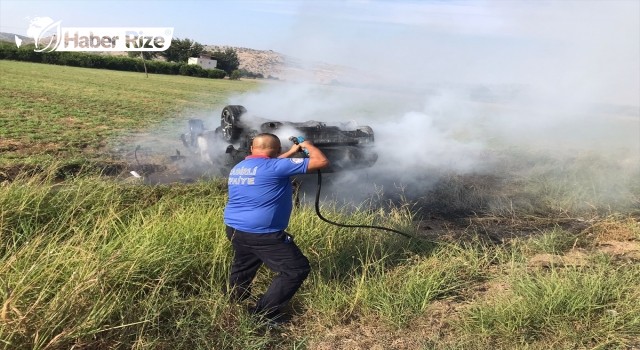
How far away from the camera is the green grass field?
2.73 metres

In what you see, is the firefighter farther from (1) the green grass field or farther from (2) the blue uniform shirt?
(1) the green grass field

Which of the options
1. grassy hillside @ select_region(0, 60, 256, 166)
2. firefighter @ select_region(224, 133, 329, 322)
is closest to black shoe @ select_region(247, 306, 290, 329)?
firefighter @ select_region(224, 133, 329, 322)

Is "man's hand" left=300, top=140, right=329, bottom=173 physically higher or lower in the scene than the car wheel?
higher

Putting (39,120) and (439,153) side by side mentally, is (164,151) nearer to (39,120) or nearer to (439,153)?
(39,120)

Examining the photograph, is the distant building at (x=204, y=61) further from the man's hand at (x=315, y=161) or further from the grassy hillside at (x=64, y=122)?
the man's hand at (x=315, y=161)

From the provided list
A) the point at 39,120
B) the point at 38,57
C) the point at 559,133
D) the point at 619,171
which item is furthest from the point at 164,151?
the point at 38,57

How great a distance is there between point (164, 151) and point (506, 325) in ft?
25.6

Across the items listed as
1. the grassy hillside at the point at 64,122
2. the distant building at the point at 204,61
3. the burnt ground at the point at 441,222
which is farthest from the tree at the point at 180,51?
the burnt ground at the point at 441,222

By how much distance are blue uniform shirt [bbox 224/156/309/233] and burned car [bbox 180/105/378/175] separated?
2.84 meters

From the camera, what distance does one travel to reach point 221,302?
127 inches

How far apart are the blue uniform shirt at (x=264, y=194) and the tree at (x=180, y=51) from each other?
71.9m

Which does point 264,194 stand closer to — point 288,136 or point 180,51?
point 288,136

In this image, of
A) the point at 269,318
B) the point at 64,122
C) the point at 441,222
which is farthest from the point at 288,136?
the point at 64,122

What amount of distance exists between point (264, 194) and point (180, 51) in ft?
244
